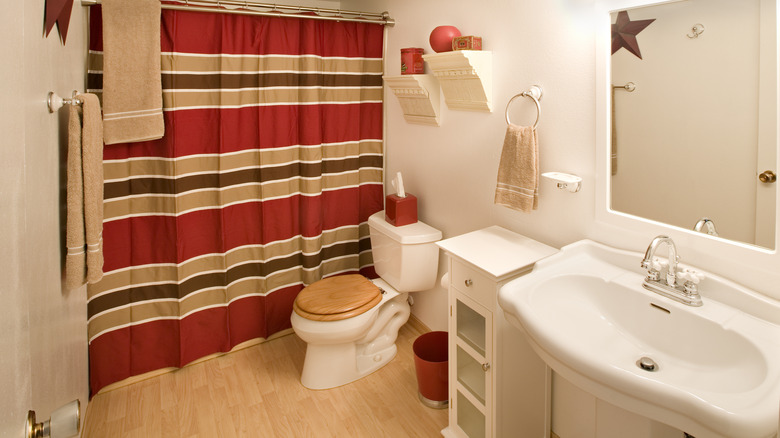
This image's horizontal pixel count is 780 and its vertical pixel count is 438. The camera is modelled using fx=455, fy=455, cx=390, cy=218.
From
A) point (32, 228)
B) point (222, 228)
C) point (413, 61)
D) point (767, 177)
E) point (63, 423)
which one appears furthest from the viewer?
point (222, 228)

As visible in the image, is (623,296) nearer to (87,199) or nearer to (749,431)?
(749,431)

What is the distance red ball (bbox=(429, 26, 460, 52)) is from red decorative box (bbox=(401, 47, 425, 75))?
0.24 meters

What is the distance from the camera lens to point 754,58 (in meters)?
1.15

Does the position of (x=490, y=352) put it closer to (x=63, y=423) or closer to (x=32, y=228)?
(x=63, y=423)

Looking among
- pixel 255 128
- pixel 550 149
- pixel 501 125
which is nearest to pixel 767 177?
pixel 550 149

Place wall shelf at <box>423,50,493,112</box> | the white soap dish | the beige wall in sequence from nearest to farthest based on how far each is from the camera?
the beige wall
the white soap dish
wall shelf at <box>423,50,493,112</box>

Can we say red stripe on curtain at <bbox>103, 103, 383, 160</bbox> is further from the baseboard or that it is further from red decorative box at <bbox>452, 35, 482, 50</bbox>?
the baseboard

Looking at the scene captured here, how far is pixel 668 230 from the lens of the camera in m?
1.39

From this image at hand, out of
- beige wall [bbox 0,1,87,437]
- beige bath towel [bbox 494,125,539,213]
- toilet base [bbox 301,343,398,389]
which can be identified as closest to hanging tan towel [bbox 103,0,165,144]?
beige wall [bbox 0,1,87,437]

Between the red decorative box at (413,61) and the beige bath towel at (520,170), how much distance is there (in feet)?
2.38

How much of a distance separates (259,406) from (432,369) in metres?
0.86

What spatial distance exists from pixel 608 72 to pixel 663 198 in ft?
1.44

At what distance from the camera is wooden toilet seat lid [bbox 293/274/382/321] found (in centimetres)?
217

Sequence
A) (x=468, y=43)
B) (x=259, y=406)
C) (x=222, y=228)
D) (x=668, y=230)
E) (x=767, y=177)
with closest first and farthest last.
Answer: (x=767, y=177), (x=668, y=230), (x=468, y=43), (x=259, y=406), (x=222, y=228)
